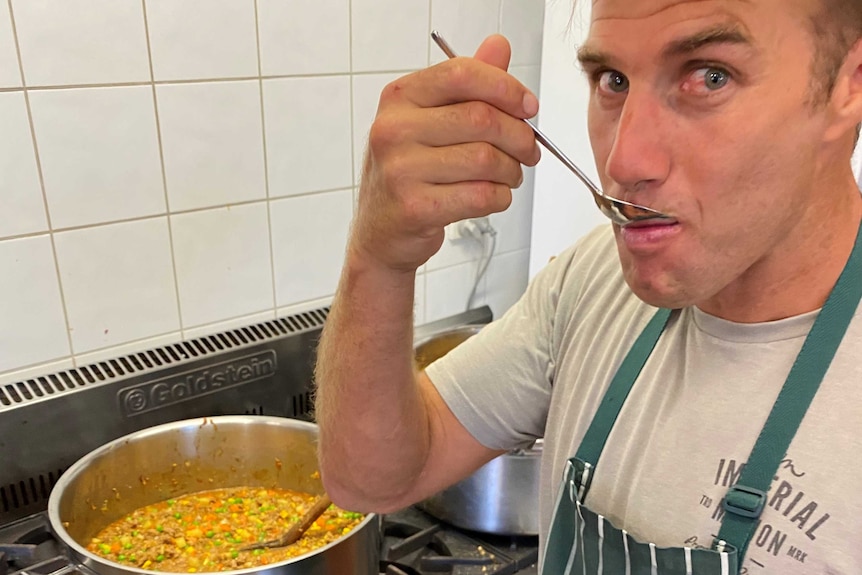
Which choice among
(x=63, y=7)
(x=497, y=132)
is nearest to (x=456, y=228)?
(x=63, y=7)

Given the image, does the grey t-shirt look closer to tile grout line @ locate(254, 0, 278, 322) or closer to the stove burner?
the stove burner

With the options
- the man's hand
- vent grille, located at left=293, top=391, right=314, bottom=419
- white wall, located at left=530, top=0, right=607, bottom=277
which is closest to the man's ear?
the man's hand

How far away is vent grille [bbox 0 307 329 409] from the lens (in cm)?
113

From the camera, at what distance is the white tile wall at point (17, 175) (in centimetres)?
105

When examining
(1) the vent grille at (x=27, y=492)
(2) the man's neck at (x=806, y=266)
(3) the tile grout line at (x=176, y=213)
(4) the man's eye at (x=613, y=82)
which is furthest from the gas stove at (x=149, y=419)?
(4) the man's eye at (x=613, y=82)

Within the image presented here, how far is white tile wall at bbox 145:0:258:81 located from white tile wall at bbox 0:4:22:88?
0.60ft

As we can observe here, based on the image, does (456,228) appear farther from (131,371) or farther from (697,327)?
(697,327)

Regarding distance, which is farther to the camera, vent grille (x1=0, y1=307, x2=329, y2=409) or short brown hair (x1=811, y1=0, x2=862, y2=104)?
vent grille (x1=0, y1=307, x2=329, y2=409)

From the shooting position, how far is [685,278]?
0.68m

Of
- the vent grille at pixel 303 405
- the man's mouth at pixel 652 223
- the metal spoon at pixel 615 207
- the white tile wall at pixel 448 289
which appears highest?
the metal spoon at pixel 615 207

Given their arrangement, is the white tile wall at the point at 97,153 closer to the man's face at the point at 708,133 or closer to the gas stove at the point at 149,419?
the gas stove at the point at 149,419

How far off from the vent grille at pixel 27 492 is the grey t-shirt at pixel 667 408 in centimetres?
62

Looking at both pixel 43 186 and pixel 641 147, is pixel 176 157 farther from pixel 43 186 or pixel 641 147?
pixel 641 147

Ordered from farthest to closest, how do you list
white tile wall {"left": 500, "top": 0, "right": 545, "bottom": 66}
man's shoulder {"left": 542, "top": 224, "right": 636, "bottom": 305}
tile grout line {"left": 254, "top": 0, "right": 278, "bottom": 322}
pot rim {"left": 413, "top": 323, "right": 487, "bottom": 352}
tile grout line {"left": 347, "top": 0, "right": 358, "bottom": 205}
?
white tile wall {"left": 500, "top": 0, "right": 545, "bottom": 66} → pot rim {"left": 413, "top": 323, "right": 487, "bottom": 352} → tile grout line {"left": 347, "top": 0, "right": 358, "bottom": 205} → tile grout line {"left": 254, "top": 0, "right": 278, "bottom": 322} → man's shoulder {"left": 542, "top": 224, "right": 636, "bottom": 305}
